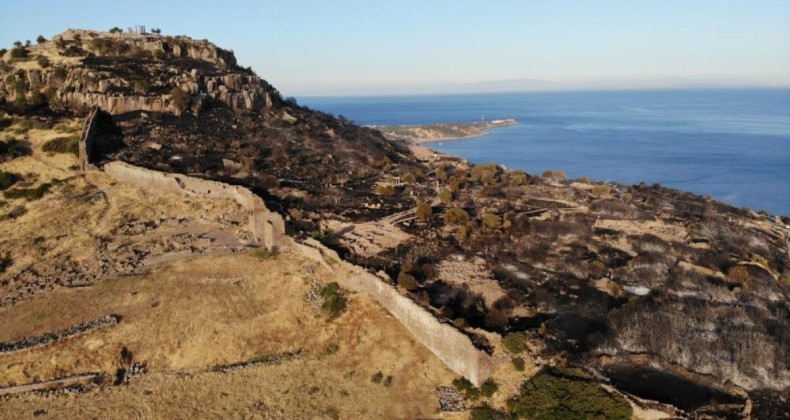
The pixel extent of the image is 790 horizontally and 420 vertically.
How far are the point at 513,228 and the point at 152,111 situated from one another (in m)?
29.7

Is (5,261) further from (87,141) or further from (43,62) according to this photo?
(43,62)

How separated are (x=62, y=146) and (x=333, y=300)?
23768mm

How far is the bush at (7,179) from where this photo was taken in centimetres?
2959

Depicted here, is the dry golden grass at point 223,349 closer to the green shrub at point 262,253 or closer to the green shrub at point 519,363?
the green shrub at point 262,253

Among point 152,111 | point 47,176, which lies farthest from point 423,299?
point 152,111

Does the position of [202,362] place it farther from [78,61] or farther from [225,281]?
[78,61]

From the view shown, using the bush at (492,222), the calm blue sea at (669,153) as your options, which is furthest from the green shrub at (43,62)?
the calm blue sea at (669,153)

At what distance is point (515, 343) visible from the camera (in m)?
17.8

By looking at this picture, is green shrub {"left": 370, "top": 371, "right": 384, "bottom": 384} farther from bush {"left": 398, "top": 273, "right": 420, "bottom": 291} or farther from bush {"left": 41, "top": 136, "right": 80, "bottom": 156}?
bush {"left": 41, "top": 136, "right": 80, "bottom": 156}

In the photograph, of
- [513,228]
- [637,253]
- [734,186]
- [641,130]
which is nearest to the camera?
[637,253]

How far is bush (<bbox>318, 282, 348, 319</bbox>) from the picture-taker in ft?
67.5

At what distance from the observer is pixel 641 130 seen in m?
136

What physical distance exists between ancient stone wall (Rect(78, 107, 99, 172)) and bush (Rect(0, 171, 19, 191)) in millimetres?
3354

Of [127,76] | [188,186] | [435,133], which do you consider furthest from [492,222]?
[435,133]
